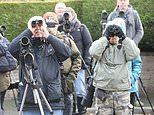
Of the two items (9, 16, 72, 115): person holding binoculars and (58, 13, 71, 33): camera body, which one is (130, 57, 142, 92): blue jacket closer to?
(58, 13, 71, 33): camera body

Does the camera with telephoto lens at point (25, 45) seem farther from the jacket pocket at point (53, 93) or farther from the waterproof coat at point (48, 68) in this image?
the jacket pocket at point (53, 93)

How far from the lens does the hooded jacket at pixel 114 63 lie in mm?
7473

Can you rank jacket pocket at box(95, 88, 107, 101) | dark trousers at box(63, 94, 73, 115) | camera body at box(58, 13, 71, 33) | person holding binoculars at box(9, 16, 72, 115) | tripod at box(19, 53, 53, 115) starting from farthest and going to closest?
camera body at box(58, 13, 71, 33) < dark trousers at box(63, 94, 73, 115) < jacket pocket at box(95, 88, 107, 101) < person holding binoculars at box(9, 16, 72, 115) < tripod at box(19, 53, 53, 115)

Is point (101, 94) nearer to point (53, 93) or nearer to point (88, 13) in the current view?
point (53, 93)

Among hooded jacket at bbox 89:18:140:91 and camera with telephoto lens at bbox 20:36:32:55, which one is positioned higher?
camera with telephoto lens at bbox 20:36:32:55

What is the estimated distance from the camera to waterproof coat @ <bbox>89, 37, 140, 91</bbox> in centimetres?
748

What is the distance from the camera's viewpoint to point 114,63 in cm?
748

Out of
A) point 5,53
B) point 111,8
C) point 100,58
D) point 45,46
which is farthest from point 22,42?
point 111,8

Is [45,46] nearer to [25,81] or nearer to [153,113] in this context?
[25,81]

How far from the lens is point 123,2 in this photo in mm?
9703

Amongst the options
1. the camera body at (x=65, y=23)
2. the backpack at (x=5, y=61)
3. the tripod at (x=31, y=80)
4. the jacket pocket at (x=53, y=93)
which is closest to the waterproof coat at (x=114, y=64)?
the jacket pocket at (x=53, y=93)

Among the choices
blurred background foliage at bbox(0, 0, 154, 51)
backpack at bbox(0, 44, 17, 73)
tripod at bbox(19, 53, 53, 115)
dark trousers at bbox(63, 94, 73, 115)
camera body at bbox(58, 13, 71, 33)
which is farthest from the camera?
blurred background foliage at bbox(0, 0, 154, 51)

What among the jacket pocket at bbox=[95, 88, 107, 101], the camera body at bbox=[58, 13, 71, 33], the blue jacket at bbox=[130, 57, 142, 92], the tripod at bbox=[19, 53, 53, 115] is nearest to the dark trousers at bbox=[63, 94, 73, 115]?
the jacket pocket at bbox=[95, 88, 107, 101]

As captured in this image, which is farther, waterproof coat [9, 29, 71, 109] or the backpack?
the backpack
